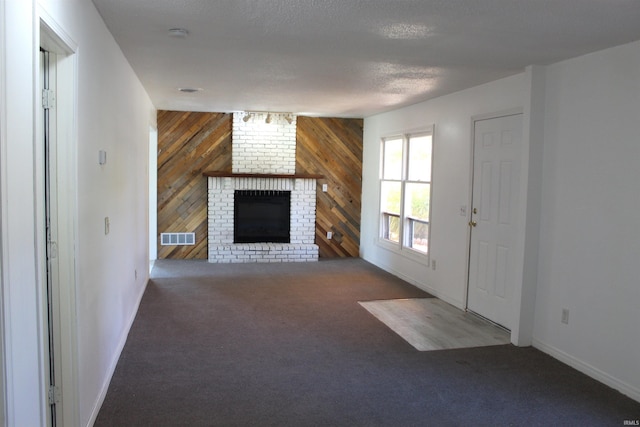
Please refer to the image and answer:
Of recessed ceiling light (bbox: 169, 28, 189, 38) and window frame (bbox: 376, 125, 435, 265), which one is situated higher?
Result: recessed ceiling light (bbox: 169, 28, 189, 38)

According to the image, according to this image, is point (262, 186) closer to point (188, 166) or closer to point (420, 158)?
point (188, 166)

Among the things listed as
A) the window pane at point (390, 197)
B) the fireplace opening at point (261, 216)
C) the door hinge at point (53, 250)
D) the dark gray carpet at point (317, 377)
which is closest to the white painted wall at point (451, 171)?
the window pane at point (390, 197)

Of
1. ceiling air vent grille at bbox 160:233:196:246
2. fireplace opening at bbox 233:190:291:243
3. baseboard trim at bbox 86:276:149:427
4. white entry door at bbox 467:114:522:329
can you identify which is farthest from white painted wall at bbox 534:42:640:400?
ceiling air vent grille at bbox 160:233:196:246

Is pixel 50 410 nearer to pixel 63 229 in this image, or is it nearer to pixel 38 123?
pixel 63 229

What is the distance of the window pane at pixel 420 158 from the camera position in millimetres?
6465

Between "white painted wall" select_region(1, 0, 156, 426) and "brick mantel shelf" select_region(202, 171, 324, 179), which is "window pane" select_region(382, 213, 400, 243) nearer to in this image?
"brick mantel shelf" select_region(202, 171, 324, 179)

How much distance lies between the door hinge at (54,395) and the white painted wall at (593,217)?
11.4ft

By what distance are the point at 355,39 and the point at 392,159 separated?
4.17 metres

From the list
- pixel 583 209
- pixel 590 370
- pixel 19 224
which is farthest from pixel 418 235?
pixel 19 224

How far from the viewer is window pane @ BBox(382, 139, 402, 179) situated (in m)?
7.35

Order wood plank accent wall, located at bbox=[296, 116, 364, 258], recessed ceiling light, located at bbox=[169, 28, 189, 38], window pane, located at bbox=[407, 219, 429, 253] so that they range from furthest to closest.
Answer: wood plank accent wall, located at bbox=[296, 116, 364, 258] < window pane, located at bbox=[407, 219, 429, 253] < recessed ceiling light, located at bbox=[169, 28, 189, 38]

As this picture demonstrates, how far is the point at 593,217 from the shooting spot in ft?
12.3

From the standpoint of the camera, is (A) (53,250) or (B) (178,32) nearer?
(A) (53,250)

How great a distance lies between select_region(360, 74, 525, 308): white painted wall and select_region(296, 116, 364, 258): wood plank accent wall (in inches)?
61.4
